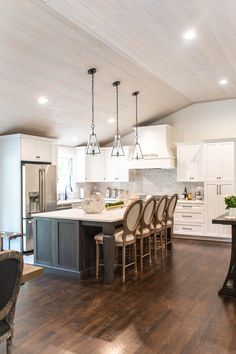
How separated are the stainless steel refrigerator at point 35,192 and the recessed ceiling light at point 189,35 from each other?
12.0 ft

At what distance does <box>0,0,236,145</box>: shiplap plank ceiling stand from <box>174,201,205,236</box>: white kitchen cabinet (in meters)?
2.38

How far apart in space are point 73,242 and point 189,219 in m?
3.59

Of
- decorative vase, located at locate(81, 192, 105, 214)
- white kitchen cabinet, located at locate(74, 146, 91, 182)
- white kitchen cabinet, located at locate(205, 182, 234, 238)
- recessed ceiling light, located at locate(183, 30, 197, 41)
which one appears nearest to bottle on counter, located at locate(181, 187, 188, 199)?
white kitchen cabinet, located at locate(205, 182, 234, 238)

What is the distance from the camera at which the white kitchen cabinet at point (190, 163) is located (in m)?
7.38

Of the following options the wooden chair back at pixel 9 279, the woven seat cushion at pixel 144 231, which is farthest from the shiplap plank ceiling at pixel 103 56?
the wooden chair back at pixel 9 279

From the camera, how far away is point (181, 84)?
20.3 feet

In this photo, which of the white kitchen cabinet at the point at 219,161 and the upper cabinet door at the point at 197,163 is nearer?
the white kitchen cabinet at the point at 219,161

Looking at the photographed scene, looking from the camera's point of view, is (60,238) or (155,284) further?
(60,238)

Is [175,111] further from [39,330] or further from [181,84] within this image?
[39,330]

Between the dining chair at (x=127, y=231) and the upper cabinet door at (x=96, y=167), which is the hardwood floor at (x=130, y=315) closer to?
the dining chair at (x=127, y=231)

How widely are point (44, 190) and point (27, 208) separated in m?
0.56

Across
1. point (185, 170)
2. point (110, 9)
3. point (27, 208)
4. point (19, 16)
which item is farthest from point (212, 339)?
point (185, 170)

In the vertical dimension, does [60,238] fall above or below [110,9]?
below

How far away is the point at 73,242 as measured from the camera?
449 centimetres
